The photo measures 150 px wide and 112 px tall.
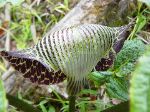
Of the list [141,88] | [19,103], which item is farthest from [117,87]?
[141,88]

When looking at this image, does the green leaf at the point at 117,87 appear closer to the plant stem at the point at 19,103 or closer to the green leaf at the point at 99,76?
the green leaf at the point at 99,76

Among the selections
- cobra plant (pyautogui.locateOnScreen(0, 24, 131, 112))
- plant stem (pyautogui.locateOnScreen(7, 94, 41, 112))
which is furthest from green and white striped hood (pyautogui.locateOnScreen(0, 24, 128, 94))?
plant stem (pyautogui.locateOnScreen(7, 94, 41, 112))

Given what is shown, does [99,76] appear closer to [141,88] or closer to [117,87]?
[117,87]

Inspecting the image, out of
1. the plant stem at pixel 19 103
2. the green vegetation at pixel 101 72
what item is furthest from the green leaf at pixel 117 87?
the plant stem at pixel 19 103

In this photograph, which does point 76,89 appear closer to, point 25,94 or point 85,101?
point 85,101

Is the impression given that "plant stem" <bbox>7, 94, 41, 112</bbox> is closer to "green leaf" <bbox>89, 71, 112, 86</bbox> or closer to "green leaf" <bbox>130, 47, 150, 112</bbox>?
"green leaf" <bbox>89, 71, 112, 86</bbox>

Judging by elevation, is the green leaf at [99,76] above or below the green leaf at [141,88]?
below
